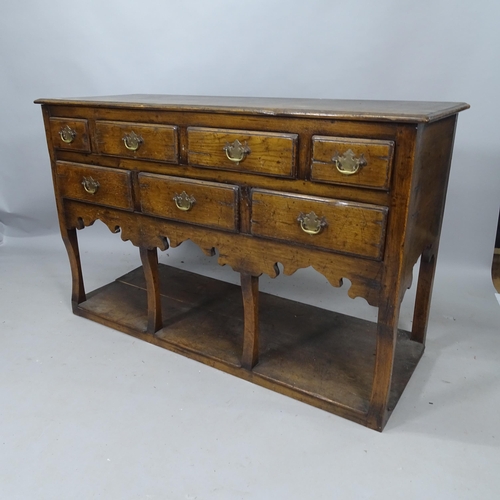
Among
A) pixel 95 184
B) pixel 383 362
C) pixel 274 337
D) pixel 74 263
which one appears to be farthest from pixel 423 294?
pixel 74 263

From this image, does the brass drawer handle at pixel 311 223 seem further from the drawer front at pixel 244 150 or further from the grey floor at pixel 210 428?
Result: the grey floor at pixel 210 428

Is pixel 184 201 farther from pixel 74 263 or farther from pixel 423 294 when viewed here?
pixel 423 294

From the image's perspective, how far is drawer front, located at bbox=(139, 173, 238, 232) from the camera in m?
1.89

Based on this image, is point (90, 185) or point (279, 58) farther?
point (279, 58)

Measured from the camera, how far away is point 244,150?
5.80 feet

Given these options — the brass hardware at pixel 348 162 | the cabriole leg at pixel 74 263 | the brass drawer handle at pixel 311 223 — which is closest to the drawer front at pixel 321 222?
the brass drawer handle at pixel 311 223

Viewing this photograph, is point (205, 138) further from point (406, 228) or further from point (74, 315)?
point (74, 315)

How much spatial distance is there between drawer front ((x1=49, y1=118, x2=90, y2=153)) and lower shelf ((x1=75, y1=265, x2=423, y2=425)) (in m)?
0.84

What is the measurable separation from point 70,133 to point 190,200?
2.30ft

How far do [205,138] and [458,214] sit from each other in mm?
1786

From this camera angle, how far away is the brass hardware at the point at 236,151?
1770 millimetres

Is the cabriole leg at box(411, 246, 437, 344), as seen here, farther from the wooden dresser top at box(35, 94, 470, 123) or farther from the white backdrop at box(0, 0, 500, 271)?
the white backdrop at box(0, 0, 500, 271)

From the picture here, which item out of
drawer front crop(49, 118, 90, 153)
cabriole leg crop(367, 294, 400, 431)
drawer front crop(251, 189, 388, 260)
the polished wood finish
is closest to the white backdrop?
the polished wood finish

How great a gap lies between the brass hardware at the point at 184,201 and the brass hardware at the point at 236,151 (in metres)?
0.26
